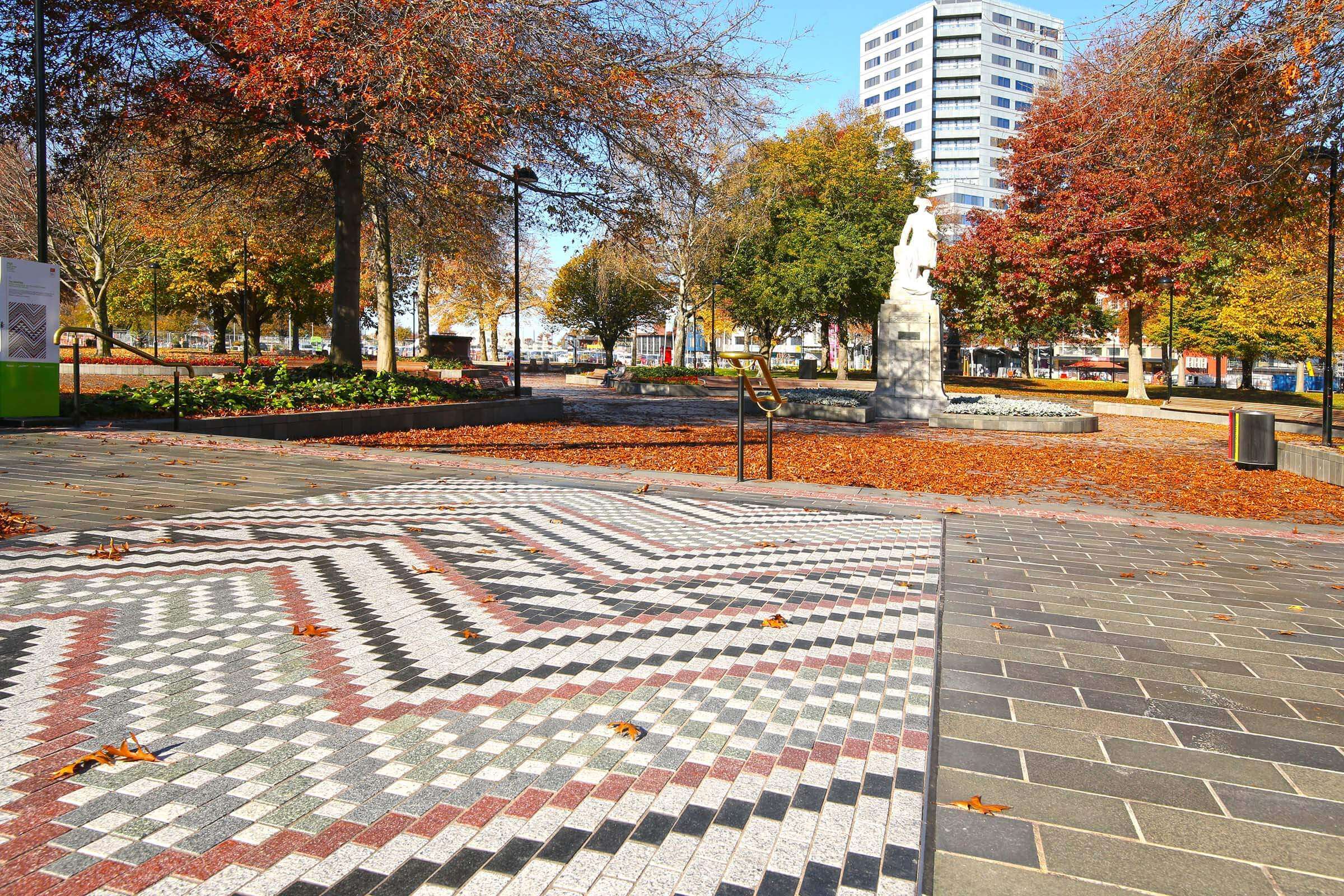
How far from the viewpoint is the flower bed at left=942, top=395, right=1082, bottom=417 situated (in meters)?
19.5

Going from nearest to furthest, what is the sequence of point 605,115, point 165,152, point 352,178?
point 605,115
point 352,178
point 165,152

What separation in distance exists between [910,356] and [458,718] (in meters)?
20.0

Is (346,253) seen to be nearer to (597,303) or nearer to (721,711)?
(721,711)

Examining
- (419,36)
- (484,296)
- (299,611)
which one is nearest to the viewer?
(299,611)

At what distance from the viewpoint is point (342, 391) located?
14.9 metres

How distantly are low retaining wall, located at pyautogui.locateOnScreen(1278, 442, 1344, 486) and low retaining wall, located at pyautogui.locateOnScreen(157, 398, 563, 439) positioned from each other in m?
13.1

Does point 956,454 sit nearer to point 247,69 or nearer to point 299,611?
point 299,611

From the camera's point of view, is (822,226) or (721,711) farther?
(822,226)

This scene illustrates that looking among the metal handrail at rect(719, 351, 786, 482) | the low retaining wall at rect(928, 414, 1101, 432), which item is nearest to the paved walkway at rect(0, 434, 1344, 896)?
the metal handrail at rect(719, 351, 786, 482)

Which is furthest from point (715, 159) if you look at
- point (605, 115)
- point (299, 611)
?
point (299, 611)

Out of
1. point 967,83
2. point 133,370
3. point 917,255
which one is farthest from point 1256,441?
point 967,83

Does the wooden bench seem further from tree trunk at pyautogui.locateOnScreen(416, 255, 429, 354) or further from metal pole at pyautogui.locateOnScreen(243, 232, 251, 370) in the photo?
metal pole at pyautogui.locateOnScreen(243, 232, 251, 370)

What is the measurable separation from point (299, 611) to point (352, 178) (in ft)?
45.3

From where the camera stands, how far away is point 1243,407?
26.5 metres
